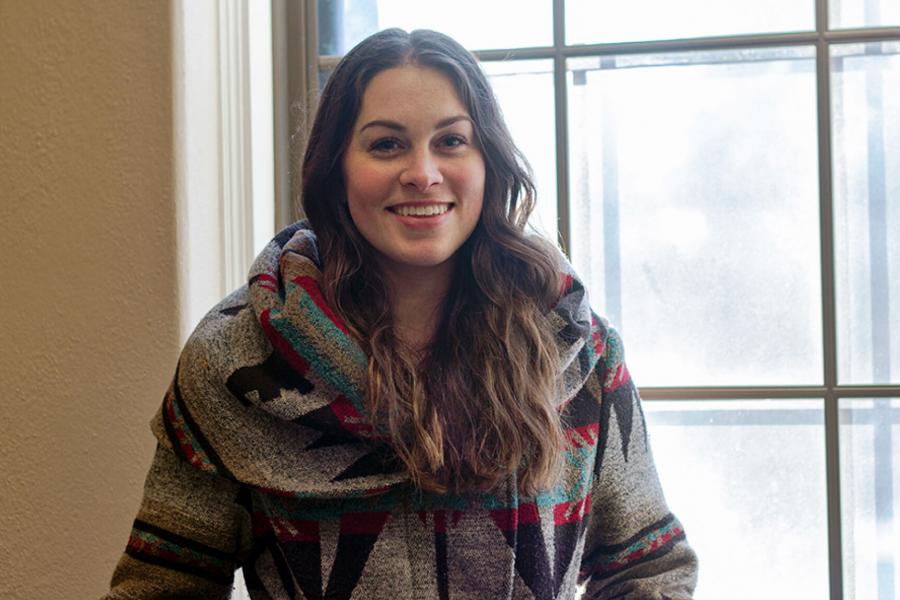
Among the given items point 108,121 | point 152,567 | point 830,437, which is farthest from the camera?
point 830,437

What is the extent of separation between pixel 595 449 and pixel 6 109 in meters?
0.96

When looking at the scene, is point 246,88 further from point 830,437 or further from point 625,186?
point 830,437

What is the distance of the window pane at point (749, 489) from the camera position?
1.65 m

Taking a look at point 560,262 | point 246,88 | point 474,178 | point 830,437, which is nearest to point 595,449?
point 560,262

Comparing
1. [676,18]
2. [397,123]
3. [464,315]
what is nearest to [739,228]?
[676,18]

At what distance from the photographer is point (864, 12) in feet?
5.28

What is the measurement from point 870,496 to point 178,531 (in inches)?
41.0

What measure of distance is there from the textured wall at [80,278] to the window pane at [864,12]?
39.3 inches

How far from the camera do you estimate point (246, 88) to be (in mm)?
1575

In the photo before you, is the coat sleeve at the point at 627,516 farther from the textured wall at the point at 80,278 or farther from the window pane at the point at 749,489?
the textured wall at the point at 80,278

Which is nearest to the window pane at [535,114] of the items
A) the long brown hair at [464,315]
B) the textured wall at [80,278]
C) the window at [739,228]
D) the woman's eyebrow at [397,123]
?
the window at [739,228]

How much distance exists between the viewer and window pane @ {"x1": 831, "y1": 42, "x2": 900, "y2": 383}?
162 cm

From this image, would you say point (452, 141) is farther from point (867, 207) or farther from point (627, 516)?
point (867, 207)

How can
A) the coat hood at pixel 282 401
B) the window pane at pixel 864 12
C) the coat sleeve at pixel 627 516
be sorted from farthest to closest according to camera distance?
the window pane at pixel 864 12 → the coat sleeve at pixel 627 516 → the coat hood at pixel 282 401
